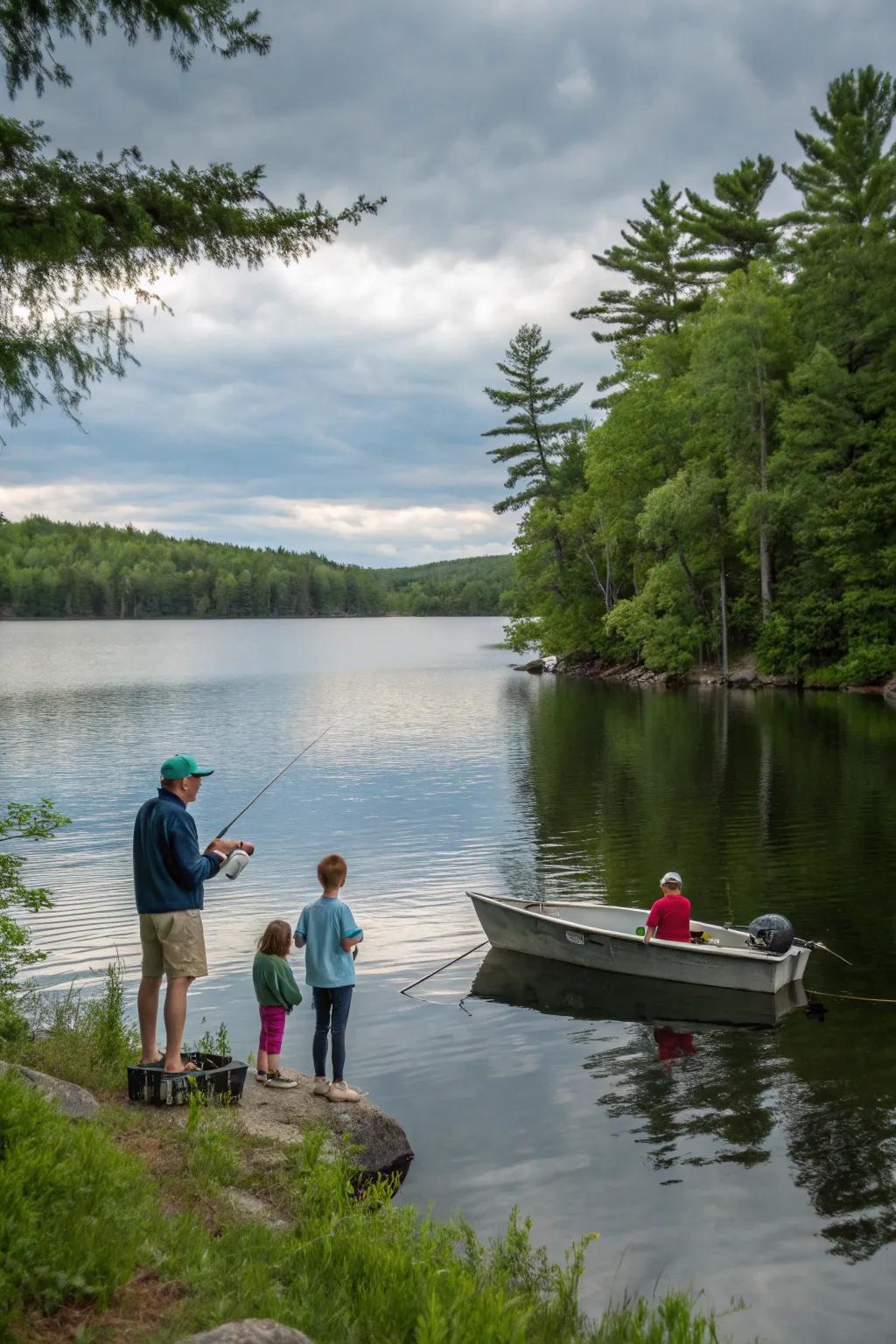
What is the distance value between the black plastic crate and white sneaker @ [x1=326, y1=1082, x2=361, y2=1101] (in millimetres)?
870

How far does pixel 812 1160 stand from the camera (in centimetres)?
842

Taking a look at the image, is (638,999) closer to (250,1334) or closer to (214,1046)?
(214,1046)

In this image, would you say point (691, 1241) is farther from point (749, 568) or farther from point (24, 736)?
point (749, 568)

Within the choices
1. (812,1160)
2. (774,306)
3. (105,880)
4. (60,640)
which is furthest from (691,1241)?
(60,640)

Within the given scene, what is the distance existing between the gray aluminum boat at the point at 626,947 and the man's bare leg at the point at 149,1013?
666 centimetres

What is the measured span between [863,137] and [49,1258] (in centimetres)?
5274

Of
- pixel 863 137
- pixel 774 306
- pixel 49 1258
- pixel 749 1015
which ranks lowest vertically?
pixel 749 1015

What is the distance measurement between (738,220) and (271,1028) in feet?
195

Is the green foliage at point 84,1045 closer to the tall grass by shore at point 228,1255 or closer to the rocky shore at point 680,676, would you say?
the tall grass by shore at point 228,1255

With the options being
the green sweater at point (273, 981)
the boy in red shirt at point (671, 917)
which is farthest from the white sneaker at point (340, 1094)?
the boy in red shirt at point (671, 917)

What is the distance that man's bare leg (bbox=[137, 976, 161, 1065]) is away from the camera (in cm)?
746

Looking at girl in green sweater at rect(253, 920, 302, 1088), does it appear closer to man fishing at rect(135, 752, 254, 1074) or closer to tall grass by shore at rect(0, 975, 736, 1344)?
man fishing at rect(135, 752, 254, 1074)

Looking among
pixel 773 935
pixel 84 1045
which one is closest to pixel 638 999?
pixel 773 935

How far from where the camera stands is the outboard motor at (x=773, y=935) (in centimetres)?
1237
